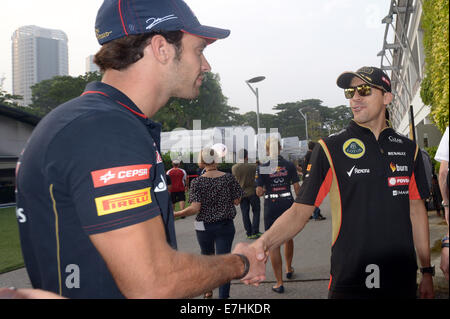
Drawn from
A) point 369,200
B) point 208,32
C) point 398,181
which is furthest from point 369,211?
point 208,32

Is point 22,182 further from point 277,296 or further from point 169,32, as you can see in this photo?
point 277,296

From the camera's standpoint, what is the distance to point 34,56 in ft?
514

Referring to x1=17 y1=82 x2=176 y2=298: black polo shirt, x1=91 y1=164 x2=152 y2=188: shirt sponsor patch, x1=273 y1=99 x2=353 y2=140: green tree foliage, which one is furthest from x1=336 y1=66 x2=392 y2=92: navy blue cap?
x1=273 y1=99 x2=353 y2=140: green tree foliage

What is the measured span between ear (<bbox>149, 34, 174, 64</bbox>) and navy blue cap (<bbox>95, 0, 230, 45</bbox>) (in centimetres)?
5

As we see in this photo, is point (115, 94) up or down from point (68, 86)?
down

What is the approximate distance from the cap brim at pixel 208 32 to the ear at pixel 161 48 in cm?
11

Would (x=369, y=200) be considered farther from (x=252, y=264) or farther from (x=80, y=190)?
(x=80, y=190)

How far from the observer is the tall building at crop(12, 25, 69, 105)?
15638 cm

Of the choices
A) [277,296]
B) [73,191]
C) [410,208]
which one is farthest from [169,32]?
[277,296]

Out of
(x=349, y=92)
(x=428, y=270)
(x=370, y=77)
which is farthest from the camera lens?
(x=349, y=92)

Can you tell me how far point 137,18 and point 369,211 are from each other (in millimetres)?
2140

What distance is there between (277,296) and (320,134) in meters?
82.1

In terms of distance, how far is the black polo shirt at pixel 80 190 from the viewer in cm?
124

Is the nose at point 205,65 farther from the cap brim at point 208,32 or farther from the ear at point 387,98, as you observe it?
the ear at point 387,98
